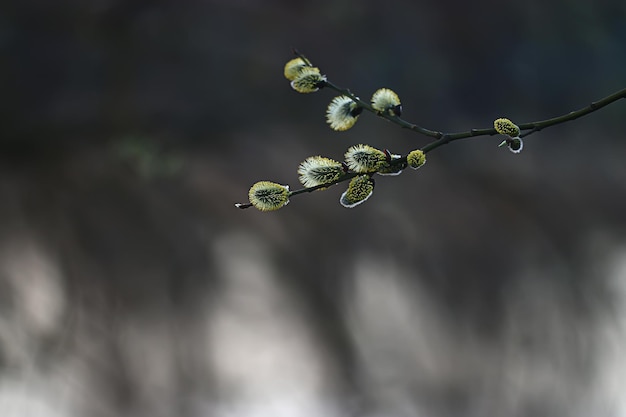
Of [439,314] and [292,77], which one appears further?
[439,314]

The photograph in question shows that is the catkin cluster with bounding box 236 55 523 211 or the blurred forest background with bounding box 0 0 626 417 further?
the blurred forest background with bounding box 0 0 626 417

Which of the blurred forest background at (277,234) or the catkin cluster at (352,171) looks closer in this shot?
the catkin cluster at (352,171)

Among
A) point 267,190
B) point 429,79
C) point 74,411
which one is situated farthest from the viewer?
point 429,79

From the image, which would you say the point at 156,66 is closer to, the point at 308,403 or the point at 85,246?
the point at 85,246

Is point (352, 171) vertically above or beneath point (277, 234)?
beneath

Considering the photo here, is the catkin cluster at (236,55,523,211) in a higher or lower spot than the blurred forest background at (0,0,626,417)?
lower

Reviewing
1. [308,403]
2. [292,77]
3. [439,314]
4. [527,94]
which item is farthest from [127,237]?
[292,77]

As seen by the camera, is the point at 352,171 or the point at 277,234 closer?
the point at 352,171

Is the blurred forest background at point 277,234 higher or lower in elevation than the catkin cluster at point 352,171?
higher
